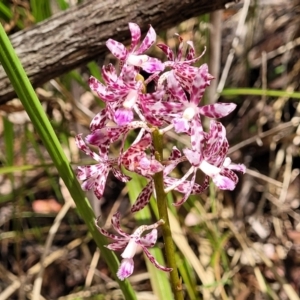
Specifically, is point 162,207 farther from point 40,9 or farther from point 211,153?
point 40,9

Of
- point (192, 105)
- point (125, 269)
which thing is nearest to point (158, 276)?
point (125, 269)

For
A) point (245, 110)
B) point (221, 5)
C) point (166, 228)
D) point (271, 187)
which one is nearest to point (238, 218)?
point (271, 187)

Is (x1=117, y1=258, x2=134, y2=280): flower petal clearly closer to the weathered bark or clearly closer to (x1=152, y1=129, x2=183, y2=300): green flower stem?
(x1=152, y1=129, x2=183, y2=300): green flower stem

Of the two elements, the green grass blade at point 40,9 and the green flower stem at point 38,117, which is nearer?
the green flower stem at point 38,117

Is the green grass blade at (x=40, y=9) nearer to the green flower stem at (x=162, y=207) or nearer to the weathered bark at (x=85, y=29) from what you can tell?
the weathered bark at (x=85, y=29)

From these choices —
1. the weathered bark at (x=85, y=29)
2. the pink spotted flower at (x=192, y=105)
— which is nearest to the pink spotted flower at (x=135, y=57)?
the pink spotted flower at (x=192, y=105)

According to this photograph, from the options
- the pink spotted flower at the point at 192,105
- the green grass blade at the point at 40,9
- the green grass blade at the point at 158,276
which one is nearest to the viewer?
the pink spotted flower at the point at 192,105

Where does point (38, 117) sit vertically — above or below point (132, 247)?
above

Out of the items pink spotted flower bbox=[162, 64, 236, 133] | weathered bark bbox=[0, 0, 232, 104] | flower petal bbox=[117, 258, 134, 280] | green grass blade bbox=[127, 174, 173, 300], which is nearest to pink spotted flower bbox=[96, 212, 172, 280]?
flower petal bbox=[117, 258, 134, 280]

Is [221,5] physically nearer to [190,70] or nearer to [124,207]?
[190,70]
